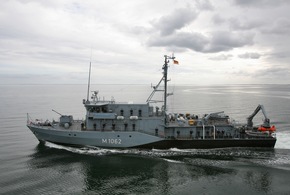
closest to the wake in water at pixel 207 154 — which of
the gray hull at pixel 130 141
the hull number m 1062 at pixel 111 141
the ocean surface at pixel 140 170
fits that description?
the ocean surface at pixel 140 170

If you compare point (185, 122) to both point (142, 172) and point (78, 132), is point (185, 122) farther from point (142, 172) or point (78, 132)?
point (78, 132)

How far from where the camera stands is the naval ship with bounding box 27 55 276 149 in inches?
1102

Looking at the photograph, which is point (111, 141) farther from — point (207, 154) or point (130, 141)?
point (207, 154)

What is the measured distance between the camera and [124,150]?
28141 mm

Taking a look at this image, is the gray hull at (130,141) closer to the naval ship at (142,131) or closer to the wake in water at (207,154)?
the naval ship at (142,131)

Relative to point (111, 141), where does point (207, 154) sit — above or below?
below

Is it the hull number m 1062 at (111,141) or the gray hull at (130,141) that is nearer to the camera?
the gray hull at (130,141)

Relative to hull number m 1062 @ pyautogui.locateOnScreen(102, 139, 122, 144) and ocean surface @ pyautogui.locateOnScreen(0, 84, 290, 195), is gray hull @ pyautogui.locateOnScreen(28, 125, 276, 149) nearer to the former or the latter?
hull number m 1062 @ pyautogui.locateOnScreen(102, 139, 122, 144)

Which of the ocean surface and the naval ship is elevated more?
the naval ship

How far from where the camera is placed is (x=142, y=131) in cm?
2847

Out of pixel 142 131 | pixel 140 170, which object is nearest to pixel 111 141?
pixel 142 131

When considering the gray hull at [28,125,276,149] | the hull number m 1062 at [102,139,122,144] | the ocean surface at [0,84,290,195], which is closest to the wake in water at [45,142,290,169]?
the ocean surface at [0,84,290,195]

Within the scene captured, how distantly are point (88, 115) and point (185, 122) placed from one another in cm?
1203

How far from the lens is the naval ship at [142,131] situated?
2800cm
